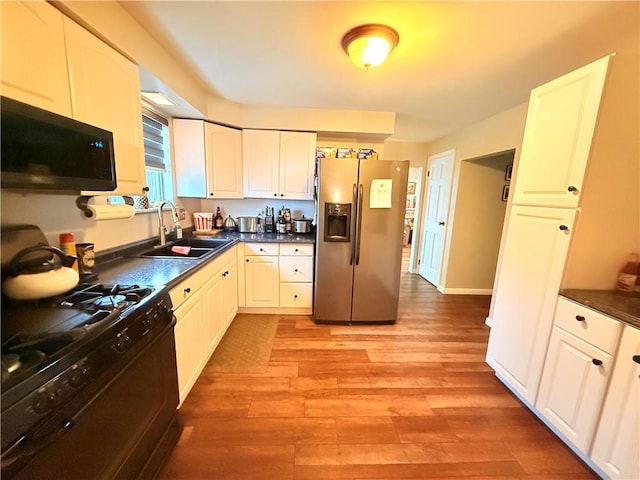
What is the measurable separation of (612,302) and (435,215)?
299 centimetres

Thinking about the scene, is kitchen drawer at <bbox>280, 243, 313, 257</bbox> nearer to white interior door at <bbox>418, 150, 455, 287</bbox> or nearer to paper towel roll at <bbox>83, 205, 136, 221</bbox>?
paper towel roll at <bbox>83, 205, 136, 221</bbox>

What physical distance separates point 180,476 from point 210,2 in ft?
8.12

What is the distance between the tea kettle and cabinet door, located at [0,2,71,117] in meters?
2.17

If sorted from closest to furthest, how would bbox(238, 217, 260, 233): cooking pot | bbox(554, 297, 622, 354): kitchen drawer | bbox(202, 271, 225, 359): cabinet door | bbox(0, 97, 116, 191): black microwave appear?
bbox(0, 97, 116, 191): black microwave → bbox(554, 297, 622, 354): kitchen drawer → bbox(202, 271, 225, 359): cabinet door → bbox(238, 217, 260, 233): cooking pot

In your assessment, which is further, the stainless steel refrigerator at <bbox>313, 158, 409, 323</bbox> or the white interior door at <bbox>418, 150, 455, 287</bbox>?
the white interior door at <bbox>418, 150, 455, 287</bbox>

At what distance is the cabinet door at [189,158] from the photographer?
2732 millimetres

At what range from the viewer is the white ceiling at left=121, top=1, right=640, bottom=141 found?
4.47 ft

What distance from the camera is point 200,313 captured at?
185 centimetres

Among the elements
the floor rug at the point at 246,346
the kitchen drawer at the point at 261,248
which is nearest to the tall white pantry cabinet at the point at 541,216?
the floor rug at the point at 246,346

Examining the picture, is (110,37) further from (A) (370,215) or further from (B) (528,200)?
(B) (528,200)

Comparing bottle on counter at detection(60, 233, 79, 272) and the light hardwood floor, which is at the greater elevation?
bottle on counter at detection(60, 233, 79, 272)

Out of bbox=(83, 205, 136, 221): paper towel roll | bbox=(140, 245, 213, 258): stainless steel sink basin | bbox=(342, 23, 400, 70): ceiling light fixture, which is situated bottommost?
bbox=(140, 245, 213, 258): stainless steel sink basin

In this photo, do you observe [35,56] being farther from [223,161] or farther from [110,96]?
[223,161]

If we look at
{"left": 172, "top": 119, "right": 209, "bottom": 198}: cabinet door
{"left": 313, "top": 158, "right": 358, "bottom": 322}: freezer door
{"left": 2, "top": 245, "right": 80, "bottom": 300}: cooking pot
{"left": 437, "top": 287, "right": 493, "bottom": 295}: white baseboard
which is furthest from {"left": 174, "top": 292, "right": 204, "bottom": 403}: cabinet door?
{"left": 437, "top": 287, "right": 493, "bottom": 295}: white baseboard
